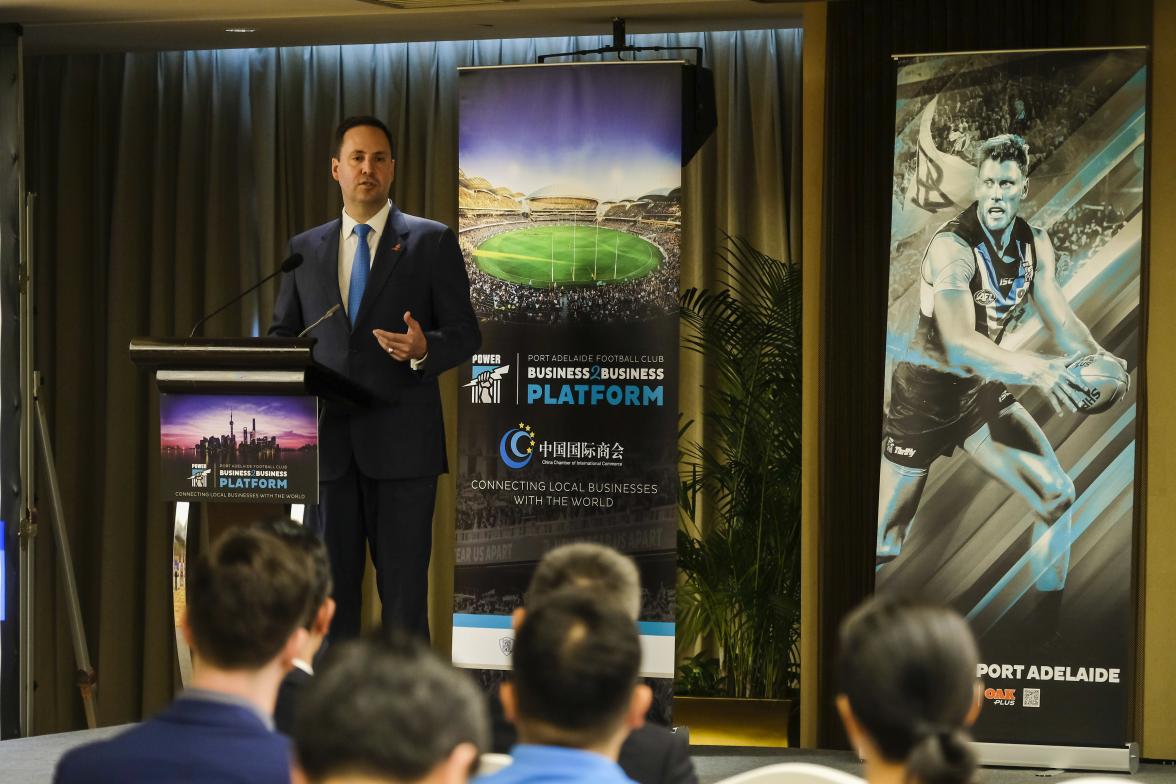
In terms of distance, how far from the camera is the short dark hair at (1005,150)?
5.21m

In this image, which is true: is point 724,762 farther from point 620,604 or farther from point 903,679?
point 903,679

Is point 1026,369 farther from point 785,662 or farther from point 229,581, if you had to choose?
point 229,581

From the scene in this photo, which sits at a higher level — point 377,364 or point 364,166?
point 364,166

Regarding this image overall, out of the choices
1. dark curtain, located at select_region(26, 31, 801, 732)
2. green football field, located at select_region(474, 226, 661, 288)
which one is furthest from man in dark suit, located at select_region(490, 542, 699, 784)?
dark curtain, located at select_region(26, 31, 801, 732)

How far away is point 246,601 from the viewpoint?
86.1 inches

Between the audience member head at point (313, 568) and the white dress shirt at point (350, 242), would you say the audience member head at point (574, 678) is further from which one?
the white dress shirt at point (350, 242)

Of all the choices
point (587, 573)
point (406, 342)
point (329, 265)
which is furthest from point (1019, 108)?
point (587, 573)

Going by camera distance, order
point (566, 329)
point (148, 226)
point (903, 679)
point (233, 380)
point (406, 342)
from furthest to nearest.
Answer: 1. point (148, 226)
2. point (566, 329)
3. point (406, 342)
4. point (233, 380)
5. point (903, 679)

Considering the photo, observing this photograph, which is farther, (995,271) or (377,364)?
(995,271)

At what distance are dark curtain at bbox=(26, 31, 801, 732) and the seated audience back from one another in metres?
5.58

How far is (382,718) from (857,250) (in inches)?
181

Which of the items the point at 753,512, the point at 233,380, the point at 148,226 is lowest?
the point at 753,512

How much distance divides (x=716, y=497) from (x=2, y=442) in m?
3.17

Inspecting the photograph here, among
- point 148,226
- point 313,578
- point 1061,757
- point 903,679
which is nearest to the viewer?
point 903,679
